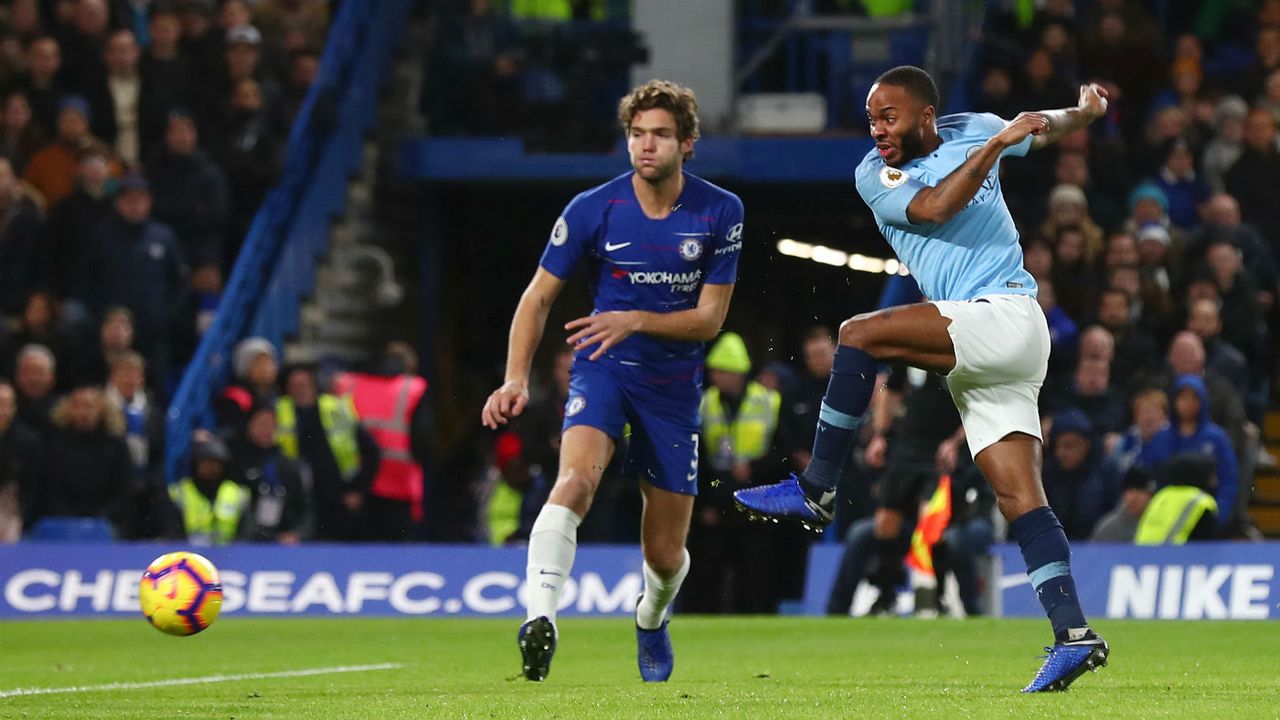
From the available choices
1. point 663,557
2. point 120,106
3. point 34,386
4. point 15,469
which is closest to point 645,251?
point 663,557

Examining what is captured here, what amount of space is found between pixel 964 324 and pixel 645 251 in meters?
1.65

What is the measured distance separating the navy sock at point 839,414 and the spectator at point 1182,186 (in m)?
10.3

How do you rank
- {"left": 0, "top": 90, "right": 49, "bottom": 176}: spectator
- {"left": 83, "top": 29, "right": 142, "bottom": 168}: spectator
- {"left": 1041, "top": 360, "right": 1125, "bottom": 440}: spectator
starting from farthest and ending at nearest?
1. {"left": 83, "top": 29, "right": 142, "bottom": 168}: spectator
2. {"left": 0, "top": 90, "right": 49, "bottom": 176}: spectator
3. {"left": 1041, "top": 360, "right": 1125, "bottom": 440}: spectator

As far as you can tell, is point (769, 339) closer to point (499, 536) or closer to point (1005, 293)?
point (499, 536)

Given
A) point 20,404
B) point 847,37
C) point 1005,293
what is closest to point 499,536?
point 20,404

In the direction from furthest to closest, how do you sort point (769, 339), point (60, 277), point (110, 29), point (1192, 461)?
point (769, 339)
point (110, 29)
point (60, 277)
point (1192, 461)

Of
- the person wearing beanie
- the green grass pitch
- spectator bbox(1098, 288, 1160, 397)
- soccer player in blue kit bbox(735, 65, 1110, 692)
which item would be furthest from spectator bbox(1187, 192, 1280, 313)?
soccer player in blue kit bbox(735, 65, 1110, 692)

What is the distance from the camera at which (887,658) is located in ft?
33.1

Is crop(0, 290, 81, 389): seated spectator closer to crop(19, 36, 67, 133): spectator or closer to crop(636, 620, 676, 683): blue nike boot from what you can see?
crop(19, 36, 67, 133): spectator

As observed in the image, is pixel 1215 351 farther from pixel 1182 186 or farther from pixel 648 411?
pixel 648 411

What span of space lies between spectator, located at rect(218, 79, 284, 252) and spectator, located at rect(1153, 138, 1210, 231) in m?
7.31

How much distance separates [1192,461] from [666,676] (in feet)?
20.1

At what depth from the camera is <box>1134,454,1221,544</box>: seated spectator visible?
1387 centimetres

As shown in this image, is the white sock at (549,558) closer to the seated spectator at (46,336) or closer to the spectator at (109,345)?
the spectator at (109,345)
